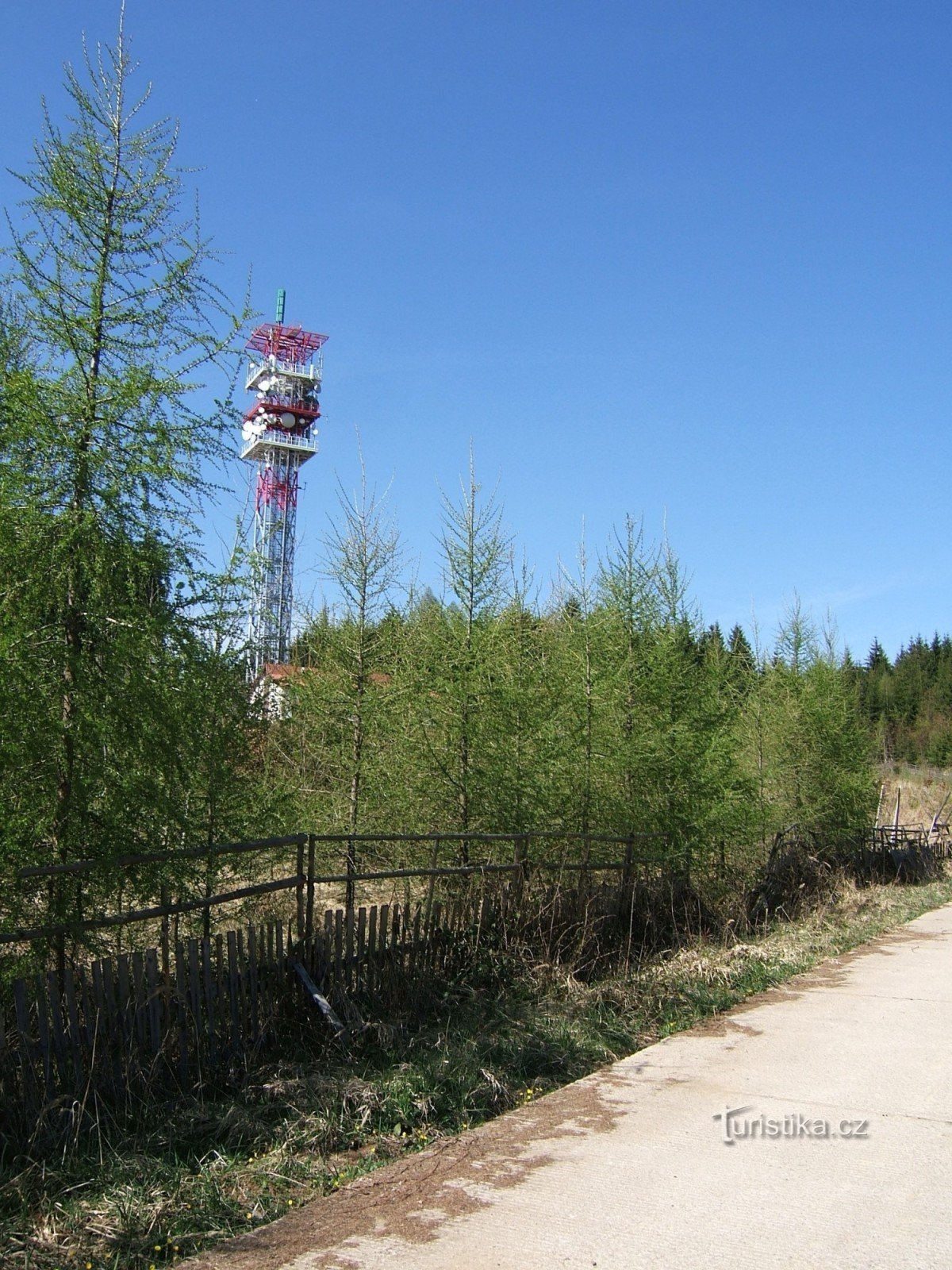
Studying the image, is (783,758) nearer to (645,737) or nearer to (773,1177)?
(645,737)

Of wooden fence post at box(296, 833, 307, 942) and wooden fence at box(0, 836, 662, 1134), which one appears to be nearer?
wooden fence at box(0, 836, 662, 1134)

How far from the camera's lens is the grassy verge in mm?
4047

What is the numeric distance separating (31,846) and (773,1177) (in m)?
3.94

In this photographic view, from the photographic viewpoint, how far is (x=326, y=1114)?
5305 millimetres

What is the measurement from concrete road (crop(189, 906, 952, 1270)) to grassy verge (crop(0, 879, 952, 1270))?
28cm

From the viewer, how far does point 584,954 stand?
9312 millimetres

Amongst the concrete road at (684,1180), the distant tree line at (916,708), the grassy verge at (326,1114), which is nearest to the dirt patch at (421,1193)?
the concrete road at (684,1180)

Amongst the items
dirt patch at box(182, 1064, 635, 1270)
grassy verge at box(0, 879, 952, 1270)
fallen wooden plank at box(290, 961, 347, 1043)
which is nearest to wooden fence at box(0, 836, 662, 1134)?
fallen wooden plank at box(290, 961, 347, 1043)

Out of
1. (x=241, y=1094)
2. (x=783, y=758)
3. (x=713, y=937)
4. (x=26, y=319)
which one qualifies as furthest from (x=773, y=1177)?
(x=783, y=758)

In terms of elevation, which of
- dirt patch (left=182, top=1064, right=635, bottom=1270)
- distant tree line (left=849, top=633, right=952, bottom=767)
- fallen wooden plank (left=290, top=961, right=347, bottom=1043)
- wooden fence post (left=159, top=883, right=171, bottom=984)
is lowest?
dirt patch (left=182, top=1064, right=635, bottom=1270)

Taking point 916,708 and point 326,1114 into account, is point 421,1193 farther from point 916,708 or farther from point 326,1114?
point 916,708

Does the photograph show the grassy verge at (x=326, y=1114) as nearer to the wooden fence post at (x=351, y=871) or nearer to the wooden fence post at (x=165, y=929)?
the wooden fence post at (x=165, y=929)

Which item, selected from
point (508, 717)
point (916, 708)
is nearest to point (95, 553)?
point (508, 717)

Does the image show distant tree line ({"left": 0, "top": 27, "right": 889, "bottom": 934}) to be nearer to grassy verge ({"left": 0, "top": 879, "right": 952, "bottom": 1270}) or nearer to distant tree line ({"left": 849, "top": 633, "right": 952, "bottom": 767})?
grassy verge ({"left": 0, "top": 879, "right": 952, "bottom": 1270})
